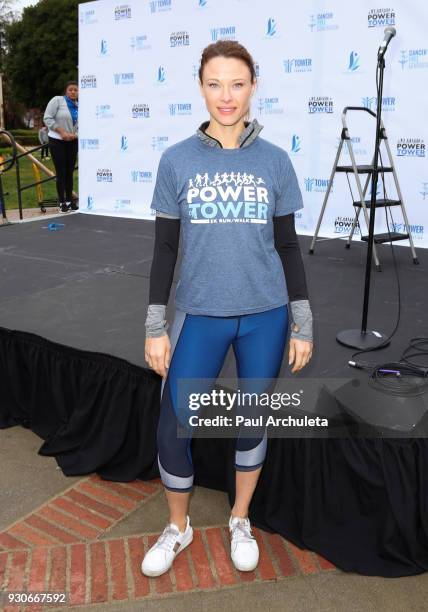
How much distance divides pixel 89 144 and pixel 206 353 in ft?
21.1

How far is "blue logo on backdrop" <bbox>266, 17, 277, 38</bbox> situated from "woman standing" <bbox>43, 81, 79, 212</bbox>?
9.84 feet

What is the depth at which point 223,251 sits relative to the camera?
5.83 feet

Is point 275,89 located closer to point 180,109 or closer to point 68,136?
point 180,109

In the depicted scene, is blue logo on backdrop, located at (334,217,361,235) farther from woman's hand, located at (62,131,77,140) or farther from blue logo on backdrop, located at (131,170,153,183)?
woman's hand, located at (62,131,77,140)

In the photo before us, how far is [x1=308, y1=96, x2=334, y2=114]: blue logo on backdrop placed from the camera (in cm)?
573

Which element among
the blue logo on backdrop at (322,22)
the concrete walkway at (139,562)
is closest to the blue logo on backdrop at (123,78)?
the blue logo on backdrop at (322,22)

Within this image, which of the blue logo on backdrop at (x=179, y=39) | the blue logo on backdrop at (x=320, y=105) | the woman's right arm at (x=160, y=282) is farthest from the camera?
the blue logo on backdrop at (x=179, y=39)

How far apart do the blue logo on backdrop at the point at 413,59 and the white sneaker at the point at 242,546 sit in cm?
439

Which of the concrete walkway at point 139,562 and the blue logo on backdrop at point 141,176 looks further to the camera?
the blue logo on backdrop at point 141,176

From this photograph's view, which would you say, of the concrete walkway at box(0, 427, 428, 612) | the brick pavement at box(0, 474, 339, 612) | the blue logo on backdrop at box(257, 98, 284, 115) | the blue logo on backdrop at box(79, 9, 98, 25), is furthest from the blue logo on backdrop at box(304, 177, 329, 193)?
the brick pavement at box(0, 474, 339, 612)

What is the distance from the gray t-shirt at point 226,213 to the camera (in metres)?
1.75

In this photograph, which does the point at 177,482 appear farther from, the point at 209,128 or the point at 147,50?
the point at 147,50

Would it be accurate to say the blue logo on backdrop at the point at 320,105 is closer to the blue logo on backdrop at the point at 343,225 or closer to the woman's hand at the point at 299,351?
the blue logo on backdrop at the point at 343,225

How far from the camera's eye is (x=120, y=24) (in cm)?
713
